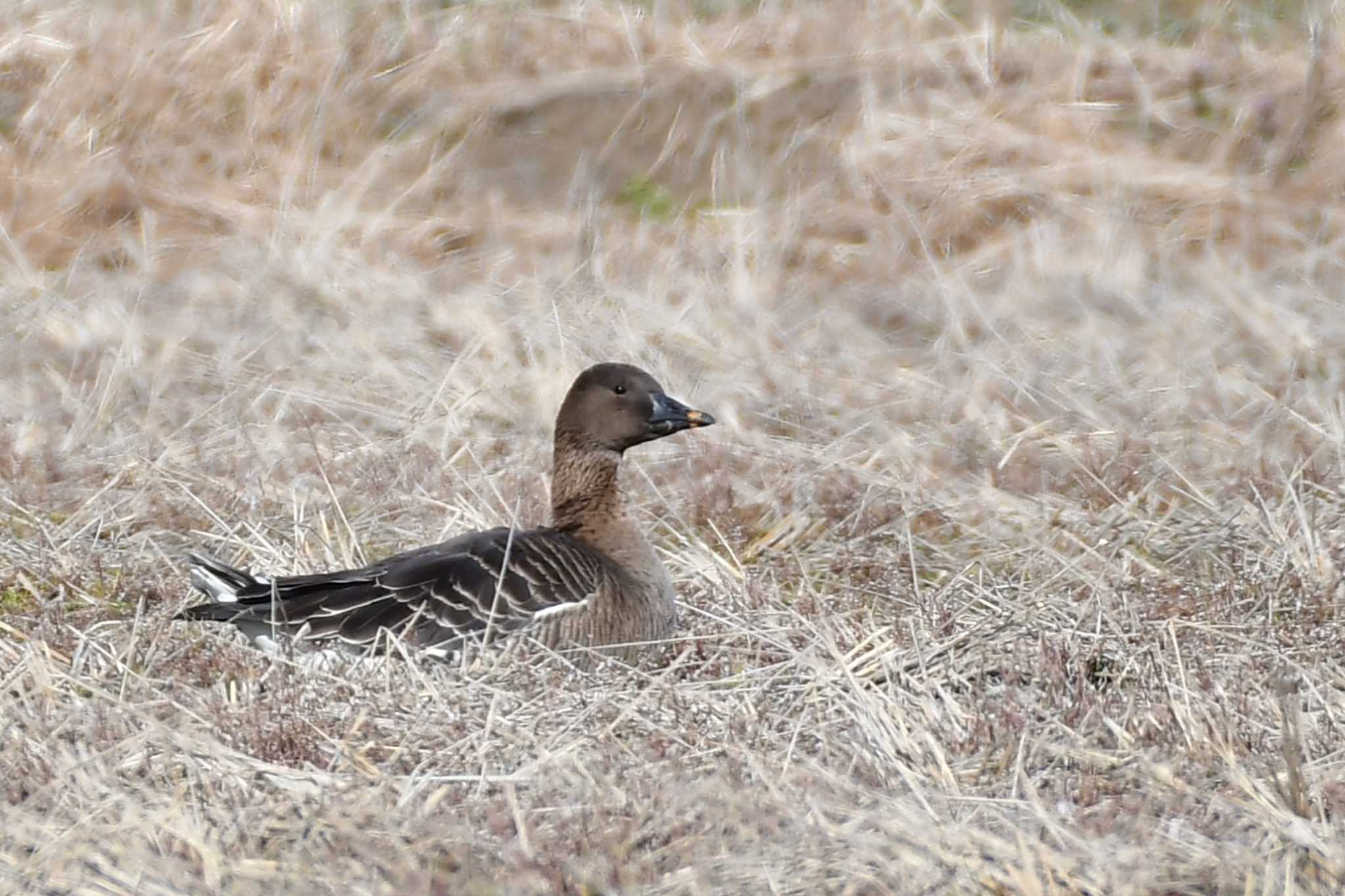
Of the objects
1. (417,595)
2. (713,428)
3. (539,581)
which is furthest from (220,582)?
(713,428)

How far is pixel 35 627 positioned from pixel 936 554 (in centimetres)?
258

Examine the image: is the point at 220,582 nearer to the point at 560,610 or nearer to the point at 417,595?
the point at 417,595

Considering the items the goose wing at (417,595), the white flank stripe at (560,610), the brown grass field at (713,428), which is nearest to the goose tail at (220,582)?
the goose wing at (417,595)

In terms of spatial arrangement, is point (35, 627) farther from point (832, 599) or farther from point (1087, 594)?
point (1087, 594)

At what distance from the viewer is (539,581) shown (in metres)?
4.90

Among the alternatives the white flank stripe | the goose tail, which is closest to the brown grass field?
the goose tail

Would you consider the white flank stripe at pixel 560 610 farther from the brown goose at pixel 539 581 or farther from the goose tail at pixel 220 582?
the goose tail at pixel 220 582

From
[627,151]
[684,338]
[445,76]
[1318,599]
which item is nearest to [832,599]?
[1318,599]

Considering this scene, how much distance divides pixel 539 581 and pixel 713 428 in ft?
6.27

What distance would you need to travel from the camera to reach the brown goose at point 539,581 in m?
4.66

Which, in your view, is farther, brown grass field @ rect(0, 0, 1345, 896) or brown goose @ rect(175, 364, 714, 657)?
brown goose @ rect(175, 364, 714, 657)

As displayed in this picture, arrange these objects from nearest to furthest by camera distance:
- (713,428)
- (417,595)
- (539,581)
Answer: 1. (417,595)
2. (539,581)
3. (713,428)

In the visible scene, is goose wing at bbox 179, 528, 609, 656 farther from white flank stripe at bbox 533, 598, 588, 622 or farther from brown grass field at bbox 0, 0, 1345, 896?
brown grass field at bbox 0, 0, 1345, 896

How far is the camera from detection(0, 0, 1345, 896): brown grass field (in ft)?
11.4
